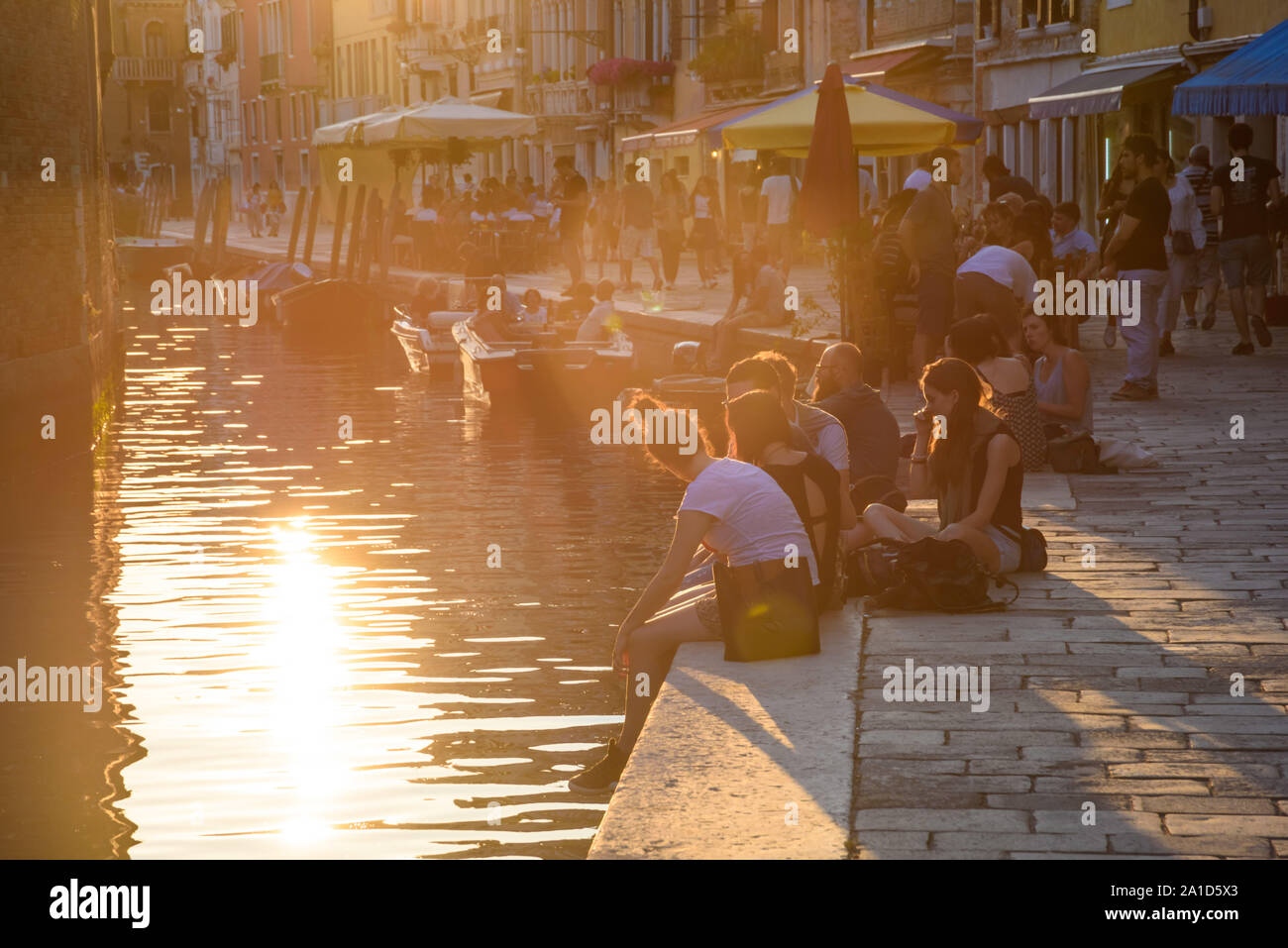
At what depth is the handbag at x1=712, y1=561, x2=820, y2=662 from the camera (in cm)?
742

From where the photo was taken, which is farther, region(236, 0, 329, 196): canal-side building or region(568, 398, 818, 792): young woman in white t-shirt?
region(236, 0, 329, 196): canal-side building

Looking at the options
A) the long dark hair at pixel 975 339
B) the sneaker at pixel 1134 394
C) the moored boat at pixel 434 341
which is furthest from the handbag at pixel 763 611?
the moored boat at pixel 434 341

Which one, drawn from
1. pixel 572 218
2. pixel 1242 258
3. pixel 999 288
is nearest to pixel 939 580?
pixel 999 288

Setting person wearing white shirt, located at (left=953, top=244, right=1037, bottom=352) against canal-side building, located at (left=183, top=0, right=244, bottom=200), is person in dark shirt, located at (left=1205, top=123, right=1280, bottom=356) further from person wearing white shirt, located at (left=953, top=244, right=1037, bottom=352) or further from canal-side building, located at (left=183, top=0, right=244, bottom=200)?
canal-side building, located at (left=183, top=0, right=244, bottom=200)

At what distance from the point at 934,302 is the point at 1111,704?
9832mm

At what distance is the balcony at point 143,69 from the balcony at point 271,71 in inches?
463

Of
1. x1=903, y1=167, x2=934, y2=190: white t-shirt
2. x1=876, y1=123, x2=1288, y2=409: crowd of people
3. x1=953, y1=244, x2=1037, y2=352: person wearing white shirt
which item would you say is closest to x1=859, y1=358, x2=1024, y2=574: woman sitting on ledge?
x1=876, y1=123, x2=1288, y2=409: crowd of people

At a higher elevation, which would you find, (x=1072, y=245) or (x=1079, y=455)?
(x=1072, y=245)

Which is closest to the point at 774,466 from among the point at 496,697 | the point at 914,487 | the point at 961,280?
the point at 496,697

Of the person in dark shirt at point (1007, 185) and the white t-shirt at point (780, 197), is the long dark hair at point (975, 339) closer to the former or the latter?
the person in dark shirt at point (1007, 185)

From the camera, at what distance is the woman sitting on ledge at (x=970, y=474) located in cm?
840

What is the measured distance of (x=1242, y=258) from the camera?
61.7 feet

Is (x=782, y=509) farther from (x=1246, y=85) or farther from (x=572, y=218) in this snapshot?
(x=572, y=218)

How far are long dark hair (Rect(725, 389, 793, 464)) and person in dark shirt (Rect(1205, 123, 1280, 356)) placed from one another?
11.5 meters
